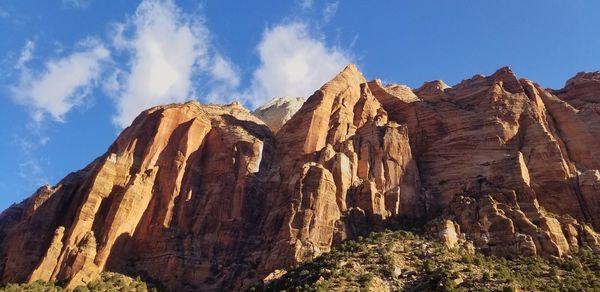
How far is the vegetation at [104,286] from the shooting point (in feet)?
251

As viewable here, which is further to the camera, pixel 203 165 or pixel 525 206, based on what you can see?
pixel 203 165

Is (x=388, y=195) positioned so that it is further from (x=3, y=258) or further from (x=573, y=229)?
(x=3, y=258)

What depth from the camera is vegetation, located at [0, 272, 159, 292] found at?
76500 mm

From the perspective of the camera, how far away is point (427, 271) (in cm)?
6391

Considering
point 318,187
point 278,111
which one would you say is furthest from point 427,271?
point 278,111

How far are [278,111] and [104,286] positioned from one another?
99.7 meters

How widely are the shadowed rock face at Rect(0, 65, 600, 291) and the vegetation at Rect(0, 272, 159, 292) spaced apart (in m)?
1.73

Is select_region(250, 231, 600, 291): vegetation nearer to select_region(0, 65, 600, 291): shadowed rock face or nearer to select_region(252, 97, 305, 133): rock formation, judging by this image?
select_region(0, 65, 600, 291): shadowed rock face

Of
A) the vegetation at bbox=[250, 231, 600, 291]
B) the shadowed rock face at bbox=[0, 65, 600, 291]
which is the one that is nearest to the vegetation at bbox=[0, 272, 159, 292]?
the shadowed rock face at bbox=[0, 65, 600, 291]

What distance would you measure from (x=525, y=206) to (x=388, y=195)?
1893 cm

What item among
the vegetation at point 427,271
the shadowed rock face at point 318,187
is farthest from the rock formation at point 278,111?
the vegetation at point 427,271

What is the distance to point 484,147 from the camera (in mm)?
94562

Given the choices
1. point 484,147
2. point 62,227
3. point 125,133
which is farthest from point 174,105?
point 484,147

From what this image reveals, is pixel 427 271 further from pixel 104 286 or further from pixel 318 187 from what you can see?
pixel 104 286
